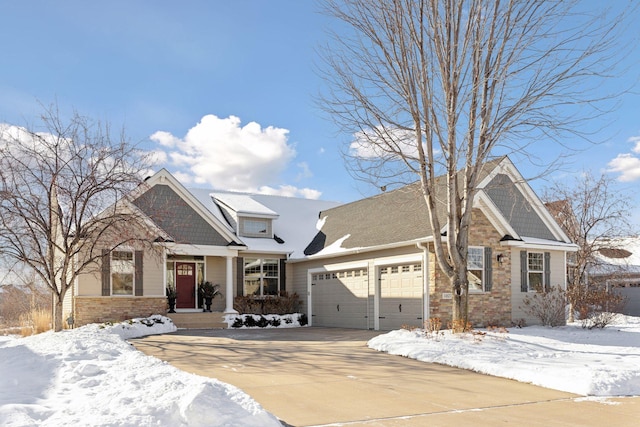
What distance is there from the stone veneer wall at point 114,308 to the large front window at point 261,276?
4.20m

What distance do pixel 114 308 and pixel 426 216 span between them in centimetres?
1089

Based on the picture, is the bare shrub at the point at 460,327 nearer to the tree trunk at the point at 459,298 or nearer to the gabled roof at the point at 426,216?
the tree trunk at the point at 459,298

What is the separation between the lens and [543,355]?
1184cm

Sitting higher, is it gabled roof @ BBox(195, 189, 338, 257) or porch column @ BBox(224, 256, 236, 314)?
gabled roof @ BBox(195, 189, 338, 257)

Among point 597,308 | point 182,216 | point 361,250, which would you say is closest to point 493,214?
point 361,250

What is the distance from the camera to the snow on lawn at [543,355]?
8.88m

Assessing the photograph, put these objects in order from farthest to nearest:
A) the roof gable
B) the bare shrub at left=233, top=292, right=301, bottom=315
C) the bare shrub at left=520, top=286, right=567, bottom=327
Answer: the bare shrub at left=233, top=292, right=301, bottom=315 → the roof gable → the bare shrub at left=520, top=286, right=567, bottom=327

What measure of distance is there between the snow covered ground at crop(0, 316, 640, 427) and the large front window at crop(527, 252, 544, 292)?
3.38m

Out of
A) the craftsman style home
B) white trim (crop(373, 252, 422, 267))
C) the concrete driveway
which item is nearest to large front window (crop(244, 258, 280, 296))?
the craftsman style home

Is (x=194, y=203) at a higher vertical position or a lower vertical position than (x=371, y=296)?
higher

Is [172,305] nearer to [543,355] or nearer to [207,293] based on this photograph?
[207,293]

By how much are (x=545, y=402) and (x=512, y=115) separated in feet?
27.2

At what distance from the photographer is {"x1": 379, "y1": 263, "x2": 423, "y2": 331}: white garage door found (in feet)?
60.2

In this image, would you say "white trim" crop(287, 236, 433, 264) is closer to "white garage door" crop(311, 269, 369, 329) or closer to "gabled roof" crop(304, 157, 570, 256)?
"gabled roof" crop(304, 157, 570, 256)
